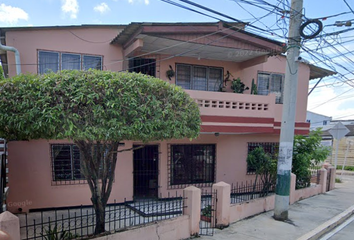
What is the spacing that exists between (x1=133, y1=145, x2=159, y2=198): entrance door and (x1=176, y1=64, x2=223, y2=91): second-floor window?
8.74ft

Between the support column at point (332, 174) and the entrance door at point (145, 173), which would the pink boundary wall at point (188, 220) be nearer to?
the entrance door at point (145, 173)

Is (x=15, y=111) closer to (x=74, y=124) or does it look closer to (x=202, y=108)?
(x=74, y=124)

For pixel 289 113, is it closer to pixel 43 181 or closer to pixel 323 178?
pixel 323 178

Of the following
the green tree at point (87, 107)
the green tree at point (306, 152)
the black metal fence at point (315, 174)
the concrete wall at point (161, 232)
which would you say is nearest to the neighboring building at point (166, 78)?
the green tree at point (306, 152)

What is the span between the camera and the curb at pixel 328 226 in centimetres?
554

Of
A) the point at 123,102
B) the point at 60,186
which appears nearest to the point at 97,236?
the point at 123,102

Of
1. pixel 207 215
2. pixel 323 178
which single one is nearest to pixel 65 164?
pixel 207 215

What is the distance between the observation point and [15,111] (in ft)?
11.3

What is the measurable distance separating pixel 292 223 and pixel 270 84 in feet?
19.6

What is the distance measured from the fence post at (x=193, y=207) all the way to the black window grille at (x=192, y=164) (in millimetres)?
3299

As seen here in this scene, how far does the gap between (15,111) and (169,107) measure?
2.27 meters

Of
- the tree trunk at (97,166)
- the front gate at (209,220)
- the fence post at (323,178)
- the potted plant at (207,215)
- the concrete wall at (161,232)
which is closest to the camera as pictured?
the concrete wall at (161,232)

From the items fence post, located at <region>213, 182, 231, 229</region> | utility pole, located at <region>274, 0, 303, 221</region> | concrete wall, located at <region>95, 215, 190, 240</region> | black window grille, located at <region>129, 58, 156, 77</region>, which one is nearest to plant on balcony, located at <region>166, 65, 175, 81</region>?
black window grille, located at <region>129, 58, 156, 77</region>

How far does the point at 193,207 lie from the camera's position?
17.3 feet
